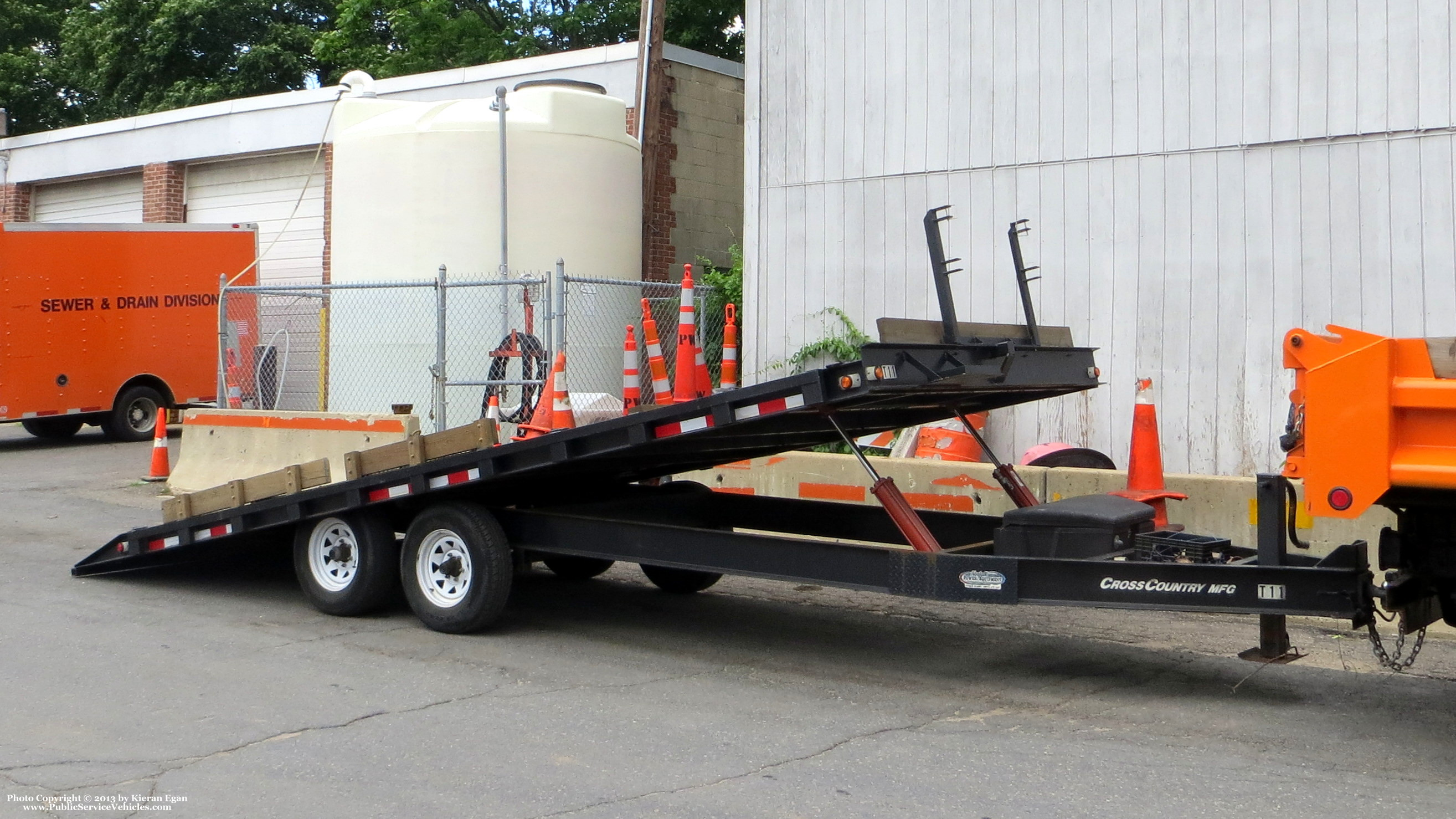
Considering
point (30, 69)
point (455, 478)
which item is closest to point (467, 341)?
point (455, 478)

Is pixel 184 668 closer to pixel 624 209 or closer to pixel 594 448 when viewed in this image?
pixel 594 448

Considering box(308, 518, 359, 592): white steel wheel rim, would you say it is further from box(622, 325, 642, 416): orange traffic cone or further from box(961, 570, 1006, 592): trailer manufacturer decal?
box(961, 570, 1006, 592): trailer manufacturer decal

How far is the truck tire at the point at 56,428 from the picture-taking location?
1923cm

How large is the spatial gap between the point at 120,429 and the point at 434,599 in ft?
44.6

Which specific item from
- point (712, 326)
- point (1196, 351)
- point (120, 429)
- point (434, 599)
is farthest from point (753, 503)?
point (120, 429)

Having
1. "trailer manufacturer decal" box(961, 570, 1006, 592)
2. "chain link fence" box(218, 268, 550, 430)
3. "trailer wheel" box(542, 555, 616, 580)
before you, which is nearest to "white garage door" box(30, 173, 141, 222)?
"chain link fence" box(218, 268, 550, 430)

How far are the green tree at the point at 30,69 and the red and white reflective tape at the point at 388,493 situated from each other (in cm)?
3513

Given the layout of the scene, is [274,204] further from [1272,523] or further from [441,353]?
[1272,523]

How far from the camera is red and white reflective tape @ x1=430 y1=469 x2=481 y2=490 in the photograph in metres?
7.33

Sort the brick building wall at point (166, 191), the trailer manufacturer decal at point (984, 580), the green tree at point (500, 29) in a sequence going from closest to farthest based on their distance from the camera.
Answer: the trailer manufacturer decal at point (984, 580)
the brick building wall at point (166, 191)
the green tree at point (500, 29)

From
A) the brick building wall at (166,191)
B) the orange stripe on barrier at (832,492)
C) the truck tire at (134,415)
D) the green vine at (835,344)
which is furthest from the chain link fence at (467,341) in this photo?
the brick building wall at (166,191)

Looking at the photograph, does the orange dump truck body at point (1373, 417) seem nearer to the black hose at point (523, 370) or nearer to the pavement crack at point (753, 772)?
the pavement crack at point (753, 772)

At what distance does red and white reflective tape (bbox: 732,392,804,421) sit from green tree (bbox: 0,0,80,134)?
122ft

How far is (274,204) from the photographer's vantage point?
75.7 feet
